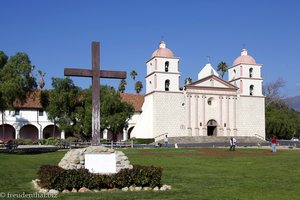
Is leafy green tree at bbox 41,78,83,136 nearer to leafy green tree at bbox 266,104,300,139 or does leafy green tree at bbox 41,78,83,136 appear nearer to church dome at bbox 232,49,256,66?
church dome at bbox 232,49,256,66

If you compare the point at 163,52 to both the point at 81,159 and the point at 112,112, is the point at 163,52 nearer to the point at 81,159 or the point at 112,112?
the point at 112,112

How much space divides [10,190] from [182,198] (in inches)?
195

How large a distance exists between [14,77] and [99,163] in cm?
2063

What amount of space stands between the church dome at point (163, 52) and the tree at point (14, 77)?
79.7 ft

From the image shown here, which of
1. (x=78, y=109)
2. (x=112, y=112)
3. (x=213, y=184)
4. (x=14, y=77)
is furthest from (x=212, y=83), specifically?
(x=213, y=184)

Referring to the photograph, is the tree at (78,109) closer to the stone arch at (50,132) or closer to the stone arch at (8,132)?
the stone arch at (50,132)

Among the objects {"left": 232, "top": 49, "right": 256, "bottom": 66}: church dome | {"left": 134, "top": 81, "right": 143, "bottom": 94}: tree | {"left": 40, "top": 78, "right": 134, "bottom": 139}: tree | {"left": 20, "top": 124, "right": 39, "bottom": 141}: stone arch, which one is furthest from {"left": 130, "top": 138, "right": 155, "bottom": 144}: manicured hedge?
{"left": 134, "top": 81, "right": 143, "bottom": 94}: tree

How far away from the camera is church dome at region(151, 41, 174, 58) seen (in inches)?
2177

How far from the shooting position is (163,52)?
55.5m

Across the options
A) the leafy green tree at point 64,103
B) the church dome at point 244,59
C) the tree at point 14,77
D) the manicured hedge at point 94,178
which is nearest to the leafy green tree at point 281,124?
the church dome at point 244,59

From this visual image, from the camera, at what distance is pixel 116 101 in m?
46.0

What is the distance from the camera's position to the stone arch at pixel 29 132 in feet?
185

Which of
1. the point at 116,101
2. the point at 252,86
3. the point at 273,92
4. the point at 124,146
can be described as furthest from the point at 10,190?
the point at 273,92

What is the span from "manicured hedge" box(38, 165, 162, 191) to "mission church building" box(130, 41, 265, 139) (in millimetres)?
40873
